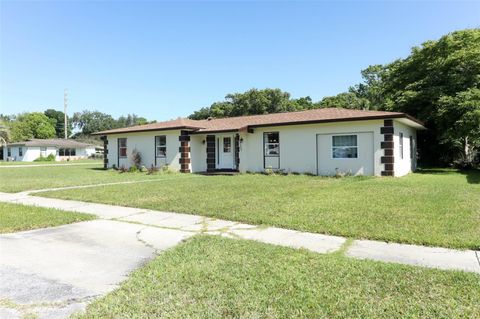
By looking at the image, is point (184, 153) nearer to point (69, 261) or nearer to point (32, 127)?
point (69, 261)

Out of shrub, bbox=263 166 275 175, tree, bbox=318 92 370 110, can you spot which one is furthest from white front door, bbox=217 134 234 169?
tree, bbox=318 92 370 110

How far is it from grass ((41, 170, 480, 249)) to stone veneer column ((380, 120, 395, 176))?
11.4ft

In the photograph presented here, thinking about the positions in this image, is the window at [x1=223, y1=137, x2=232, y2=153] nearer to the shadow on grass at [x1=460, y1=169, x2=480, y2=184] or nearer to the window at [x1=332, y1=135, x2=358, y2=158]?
the window at [x1=332, y1=135, x2=358, y2=158]

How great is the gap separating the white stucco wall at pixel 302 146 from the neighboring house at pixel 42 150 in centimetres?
4065

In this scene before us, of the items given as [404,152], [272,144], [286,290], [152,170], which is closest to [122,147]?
[152,170]

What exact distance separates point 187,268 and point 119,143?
2129 cm

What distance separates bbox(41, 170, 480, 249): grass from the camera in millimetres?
5871

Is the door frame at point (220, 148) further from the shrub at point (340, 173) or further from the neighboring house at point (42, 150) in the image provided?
the neighboring house at point (42, 150)

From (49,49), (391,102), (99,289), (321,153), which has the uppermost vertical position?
(49,49)

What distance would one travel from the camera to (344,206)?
26.8ft

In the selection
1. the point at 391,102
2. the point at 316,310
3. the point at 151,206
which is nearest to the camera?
the point at 316,310

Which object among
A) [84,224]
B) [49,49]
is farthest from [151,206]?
[49,49]

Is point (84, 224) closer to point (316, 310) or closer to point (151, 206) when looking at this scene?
point (151, 206)

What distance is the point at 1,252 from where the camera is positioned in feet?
16.7
